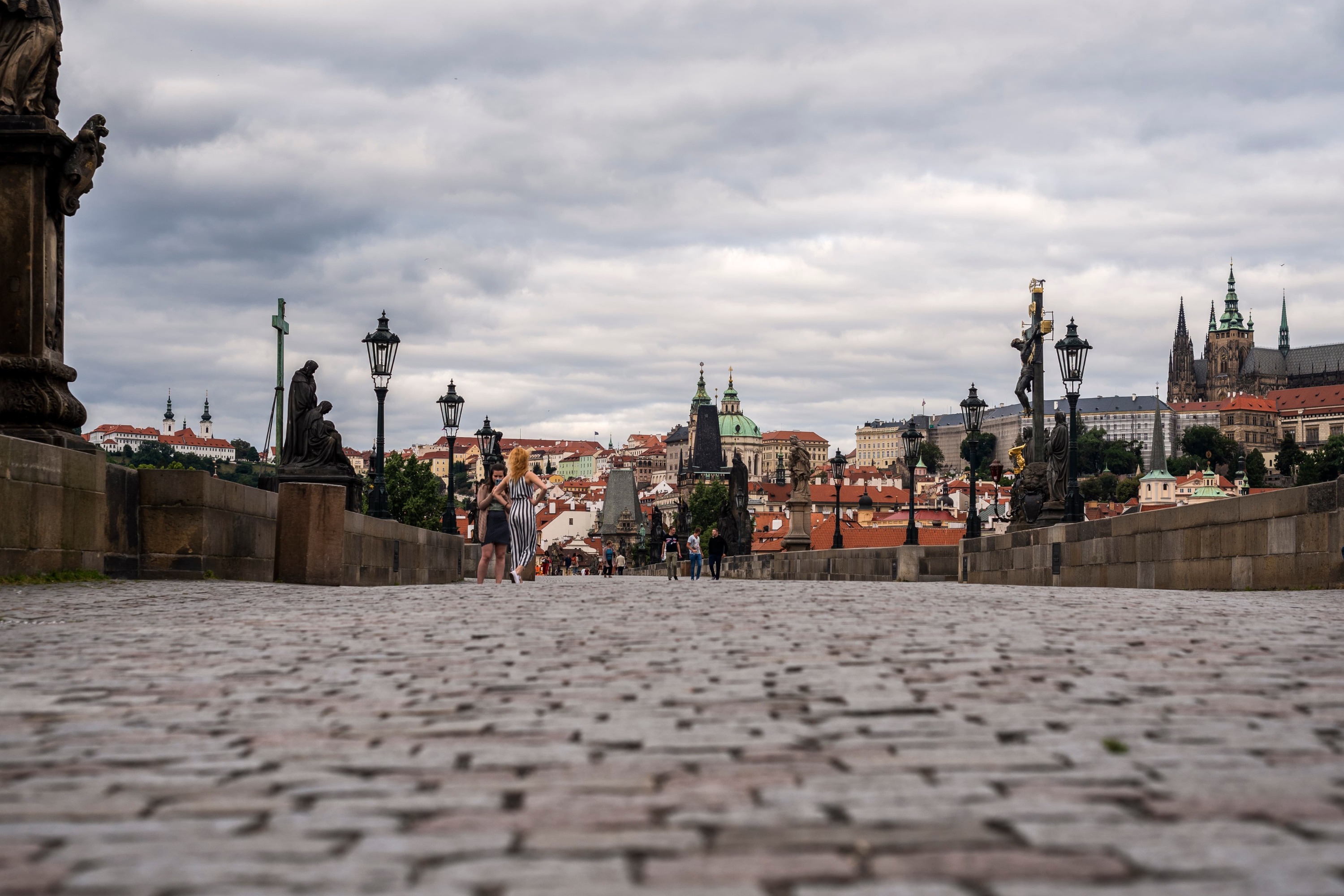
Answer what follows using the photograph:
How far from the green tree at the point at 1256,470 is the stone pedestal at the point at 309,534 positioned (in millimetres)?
178785

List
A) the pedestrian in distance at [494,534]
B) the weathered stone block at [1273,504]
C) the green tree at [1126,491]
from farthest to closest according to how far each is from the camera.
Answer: the green tree at [1126,491]
the pedestrian in distance at [494,534]
the weathered stone block at [1273,504]

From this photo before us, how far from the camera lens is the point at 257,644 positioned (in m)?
7.94

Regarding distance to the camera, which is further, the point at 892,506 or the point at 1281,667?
the point at 892,506

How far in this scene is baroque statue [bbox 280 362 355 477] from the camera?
21.5 metres

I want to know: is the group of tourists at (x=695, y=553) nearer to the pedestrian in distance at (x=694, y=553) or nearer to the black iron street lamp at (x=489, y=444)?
the pedestrian in distance at (x=694, y=553)

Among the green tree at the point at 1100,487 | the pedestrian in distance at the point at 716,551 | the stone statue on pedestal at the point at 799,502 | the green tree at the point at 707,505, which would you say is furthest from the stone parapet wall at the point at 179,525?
the green tree at the point at 1100,487

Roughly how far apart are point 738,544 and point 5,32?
42.4 metres

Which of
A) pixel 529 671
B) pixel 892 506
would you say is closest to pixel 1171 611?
pixel 529 671

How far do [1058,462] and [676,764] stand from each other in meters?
24.9

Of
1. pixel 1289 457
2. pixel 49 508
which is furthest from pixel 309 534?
pixel 1289 457

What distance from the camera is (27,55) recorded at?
1345 centimetres

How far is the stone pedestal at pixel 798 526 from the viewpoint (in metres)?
45.0

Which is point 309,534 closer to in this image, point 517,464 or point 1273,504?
point 517,464

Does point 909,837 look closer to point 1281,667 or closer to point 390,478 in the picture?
point 1281,667
